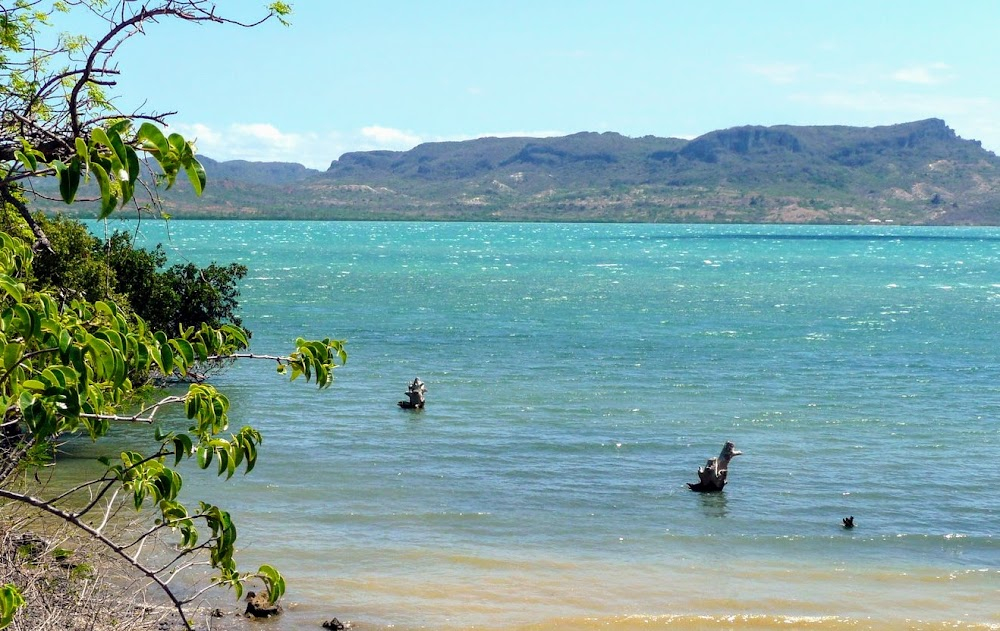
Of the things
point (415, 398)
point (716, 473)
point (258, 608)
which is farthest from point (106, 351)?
point (415, 398)

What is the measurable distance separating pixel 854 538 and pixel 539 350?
81.3ft

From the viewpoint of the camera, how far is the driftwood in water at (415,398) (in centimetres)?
2942

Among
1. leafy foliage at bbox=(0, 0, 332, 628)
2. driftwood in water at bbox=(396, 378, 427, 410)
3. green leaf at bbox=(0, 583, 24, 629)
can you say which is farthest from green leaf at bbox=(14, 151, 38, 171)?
driftwood in water at bbox=(396, 378, 427, 410)

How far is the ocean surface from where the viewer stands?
618 inches

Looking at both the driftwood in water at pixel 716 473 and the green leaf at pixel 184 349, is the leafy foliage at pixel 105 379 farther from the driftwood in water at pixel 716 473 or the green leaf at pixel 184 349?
Answer: the driftwood in water at pixel 716 473

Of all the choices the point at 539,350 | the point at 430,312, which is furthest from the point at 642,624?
the point at 430,312

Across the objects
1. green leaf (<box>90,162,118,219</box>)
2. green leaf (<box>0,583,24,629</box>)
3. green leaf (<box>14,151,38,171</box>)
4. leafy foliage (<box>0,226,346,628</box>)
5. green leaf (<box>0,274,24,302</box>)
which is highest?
green leaf (<box>14,151,38,171</box>)

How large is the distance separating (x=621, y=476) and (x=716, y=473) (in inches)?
95.6

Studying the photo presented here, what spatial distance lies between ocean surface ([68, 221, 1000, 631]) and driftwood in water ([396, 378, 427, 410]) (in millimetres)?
338

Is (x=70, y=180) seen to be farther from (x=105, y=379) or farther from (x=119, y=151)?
(x=105, y=379)

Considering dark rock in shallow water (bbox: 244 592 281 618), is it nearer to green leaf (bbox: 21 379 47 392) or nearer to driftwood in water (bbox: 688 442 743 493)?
green leaf (bbox: 21 379 47 392)

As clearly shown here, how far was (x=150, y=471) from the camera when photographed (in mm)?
6102

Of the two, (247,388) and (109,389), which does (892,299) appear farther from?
(109,389)

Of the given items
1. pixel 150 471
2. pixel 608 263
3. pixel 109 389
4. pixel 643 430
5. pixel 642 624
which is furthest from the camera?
pixel 608 263
